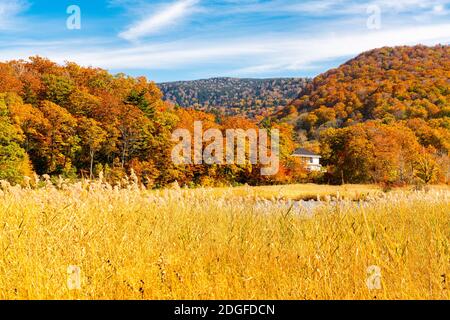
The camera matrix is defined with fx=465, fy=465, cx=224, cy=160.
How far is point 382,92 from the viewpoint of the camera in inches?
3807

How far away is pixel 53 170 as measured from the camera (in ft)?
150

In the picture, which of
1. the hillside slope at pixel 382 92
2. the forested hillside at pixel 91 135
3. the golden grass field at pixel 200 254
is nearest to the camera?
the golden grass field at pixel 200 254

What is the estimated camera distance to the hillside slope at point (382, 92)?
3250 inches

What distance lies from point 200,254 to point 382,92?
99007 mm

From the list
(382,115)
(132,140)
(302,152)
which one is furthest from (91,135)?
(382,115)

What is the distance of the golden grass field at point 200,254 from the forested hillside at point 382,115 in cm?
3667

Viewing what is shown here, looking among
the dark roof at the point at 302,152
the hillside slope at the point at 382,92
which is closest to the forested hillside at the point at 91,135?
the dark roof at the point at 302,152

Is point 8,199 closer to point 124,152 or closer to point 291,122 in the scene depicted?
point 124,152

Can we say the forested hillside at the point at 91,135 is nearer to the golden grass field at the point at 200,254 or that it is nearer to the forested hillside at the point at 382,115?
the forested hillside at the point at 382,115

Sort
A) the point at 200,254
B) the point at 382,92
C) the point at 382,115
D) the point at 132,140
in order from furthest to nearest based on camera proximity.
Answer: the point at 382,92 < the point at 382,115 < the point at 132,140 < the point at 200,254

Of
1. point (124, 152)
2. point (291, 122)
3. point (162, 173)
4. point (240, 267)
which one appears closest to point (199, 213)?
point (240, 267)

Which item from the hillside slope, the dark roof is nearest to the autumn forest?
the dark roof

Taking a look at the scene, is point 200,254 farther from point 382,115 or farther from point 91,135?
point 382,115

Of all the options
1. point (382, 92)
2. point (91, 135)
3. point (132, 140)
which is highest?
point (382, 92)
